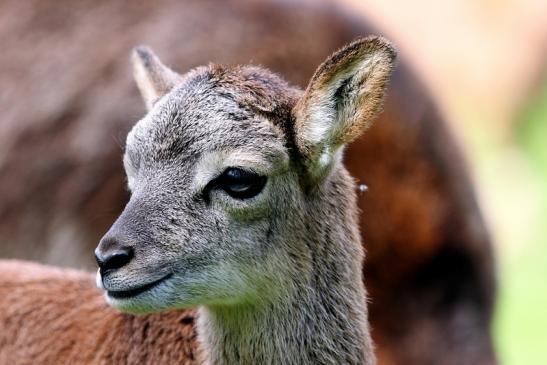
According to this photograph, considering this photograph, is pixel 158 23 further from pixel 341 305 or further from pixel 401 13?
pixel 401 13

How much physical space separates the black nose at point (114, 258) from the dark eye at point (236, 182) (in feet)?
1.93

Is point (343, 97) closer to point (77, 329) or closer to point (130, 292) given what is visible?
point (130, 292)

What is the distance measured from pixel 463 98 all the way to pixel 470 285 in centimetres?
1041

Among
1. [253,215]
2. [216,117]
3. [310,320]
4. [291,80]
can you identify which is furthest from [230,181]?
[291,80]

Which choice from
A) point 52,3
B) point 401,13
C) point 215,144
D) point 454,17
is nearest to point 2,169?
point 52,3

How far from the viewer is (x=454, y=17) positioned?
19594 mm

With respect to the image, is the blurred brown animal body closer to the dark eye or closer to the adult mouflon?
the adult mouflon

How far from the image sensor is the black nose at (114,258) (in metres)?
5.30

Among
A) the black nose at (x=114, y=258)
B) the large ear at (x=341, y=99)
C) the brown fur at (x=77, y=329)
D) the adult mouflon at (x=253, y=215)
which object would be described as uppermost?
the large ear at (x=341, y=99)

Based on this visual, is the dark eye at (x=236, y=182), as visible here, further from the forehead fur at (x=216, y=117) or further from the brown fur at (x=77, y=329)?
the brown fur at (x=77, y=329)

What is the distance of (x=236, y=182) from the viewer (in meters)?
5.55

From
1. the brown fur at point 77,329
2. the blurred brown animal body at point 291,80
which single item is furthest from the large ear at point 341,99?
the blurred brown animal body at point 291,80

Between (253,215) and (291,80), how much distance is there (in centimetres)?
406

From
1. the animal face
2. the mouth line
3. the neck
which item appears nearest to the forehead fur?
the animal face
